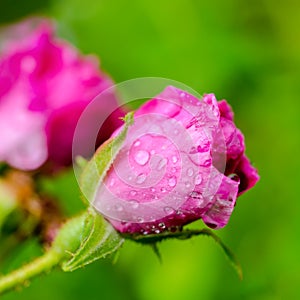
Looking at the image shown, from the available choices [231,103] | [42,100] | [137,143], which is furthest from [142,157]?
[231,103]

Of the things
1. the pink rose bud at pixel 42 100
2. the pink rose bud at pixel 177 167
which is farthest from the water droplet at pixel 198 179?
the pink rose bud at pixel 42 100

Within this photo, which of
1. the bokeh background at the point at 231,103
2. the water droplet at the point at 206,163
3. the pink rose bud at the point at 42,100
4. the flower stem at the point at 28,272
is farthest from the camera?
the bokeh background at the point at 231,103

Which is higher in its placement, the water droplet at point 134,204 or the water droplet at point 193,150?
the water droplet at point 193,150

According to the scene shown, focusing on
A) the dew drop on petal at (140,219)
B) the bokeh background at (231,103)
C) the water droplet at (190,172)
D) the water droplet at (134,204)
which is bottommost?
the bokeh background at (231,103)

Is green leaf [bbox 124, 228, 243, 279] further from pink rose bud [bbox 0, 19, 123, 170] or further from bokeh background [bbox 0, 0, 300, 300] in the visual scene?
Answer: bokeh background [bbox 0, 0, 300, 300]

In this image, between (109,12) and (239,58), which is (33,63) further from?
(109,12)

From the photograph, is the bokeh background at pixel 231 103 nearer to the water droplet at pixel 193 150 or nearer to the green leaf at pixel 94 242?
the green leaf at pixel 94 242
